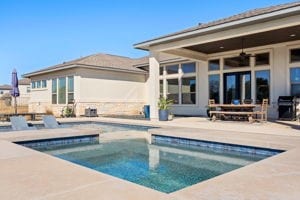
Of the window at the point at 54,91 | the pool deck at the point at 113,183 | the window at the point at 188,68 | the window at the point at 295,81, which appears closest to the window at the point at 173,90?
the window at the point at 188,68

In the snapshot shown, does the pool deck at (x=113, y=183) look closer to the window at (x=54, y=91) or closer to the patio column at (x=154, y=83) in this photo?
the patio column at (x=154, y=83)

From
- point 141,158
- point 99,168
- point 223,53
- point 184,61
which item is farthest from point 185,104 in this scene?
point 99,168

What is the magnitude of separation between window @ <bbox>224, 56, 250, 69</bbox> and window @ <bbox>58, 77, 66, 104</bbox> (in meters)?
10.7

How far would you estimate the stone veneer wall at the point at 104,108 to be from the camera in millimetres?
17061

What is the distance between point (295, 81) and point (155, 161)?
8823 millimetres

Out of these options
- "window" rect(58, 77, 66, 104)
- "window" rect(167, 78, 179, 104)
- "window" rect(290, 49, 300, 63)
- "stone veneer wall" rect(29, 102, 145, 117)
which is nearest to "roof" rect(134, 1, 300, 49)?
"window" rect(290, 49, 300, 63)

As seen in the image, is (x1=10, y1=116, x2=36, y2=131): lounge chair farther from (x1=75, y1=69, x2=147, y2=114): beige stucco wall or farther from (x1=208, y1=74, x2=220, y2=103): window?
(x1=208, y1=74, x2=220, y2=103): window

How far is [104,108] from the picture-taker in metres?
18.0

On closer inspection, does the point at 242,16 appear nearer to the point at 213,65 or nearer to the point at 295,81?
the point at 295,81

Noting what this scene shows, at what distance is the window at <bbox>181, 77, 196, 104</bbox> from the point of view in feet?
52.6

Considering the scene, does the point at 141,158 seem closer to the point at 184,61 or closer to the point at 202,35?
the point at 202,35

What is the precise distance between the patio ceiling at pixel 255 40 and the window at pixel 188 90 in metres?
2.30

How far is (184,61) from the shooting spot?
647 inches

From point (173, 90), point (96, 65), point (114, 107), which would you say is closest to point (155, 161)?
point (173, 90)
